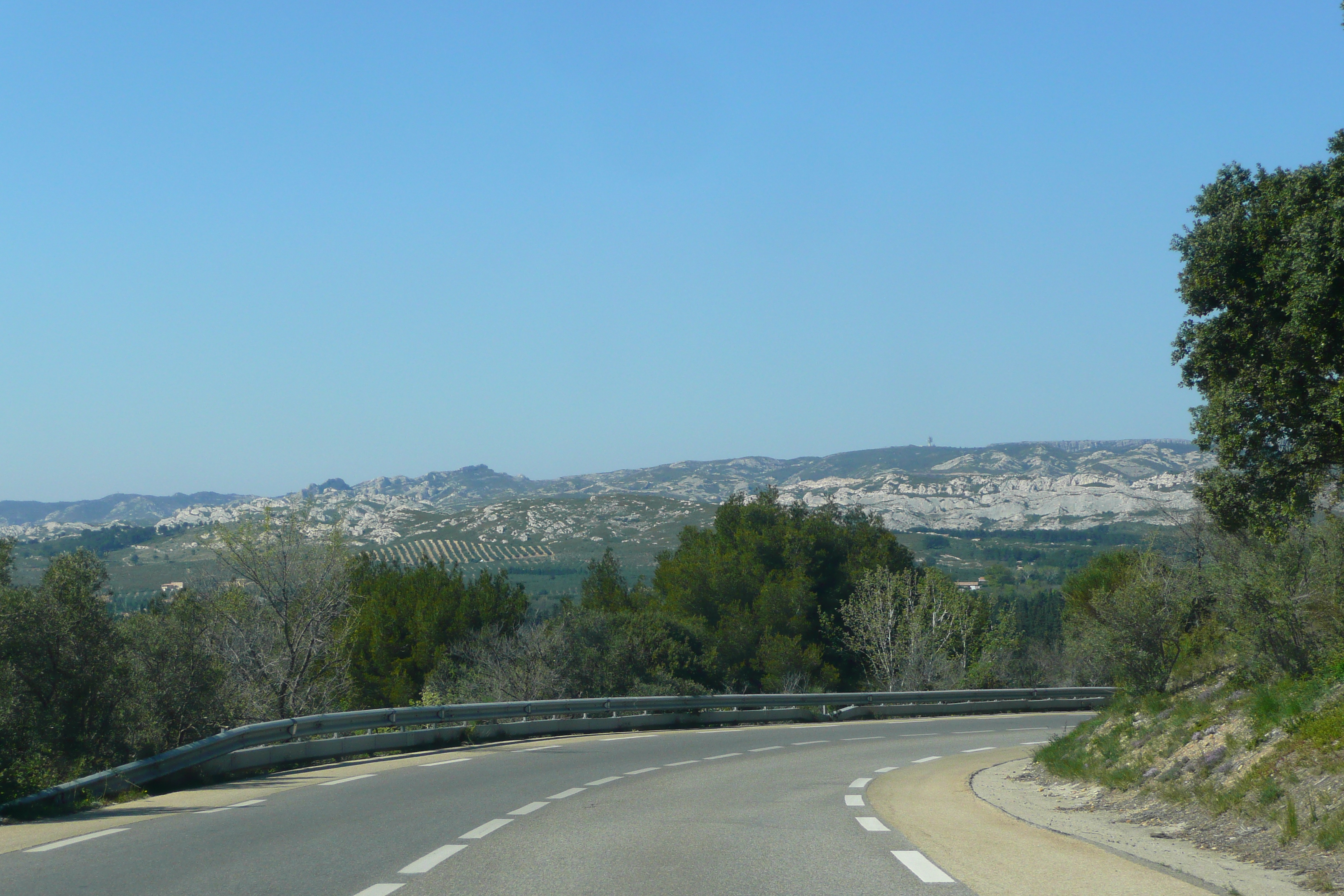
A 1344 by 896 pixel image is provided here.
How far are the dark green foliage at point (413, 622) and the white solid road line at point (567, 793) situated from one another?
42273 millimetres

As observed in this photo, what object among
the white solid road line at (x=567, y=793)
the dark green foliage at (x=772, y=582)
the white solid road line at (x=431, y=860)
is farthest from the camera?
the dark green foliage at (x=772, y=582)

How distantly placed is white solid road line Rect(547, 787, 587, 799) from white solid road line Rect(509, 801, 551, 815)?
1.40 ft

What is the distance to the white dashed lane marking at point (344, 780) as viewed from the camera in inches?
547

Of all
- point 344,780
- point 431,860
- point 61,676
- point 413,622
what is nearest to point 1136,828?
point 431,860

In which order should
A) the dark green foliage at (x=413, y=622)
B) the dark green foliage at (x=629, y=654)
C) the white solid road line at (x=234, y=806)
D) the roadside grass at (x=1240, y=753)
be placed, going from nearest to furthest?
the roadside grass at (x=1240, y=753), the white solid road line at (x=234, y=806), the dark green foliage at (x=629, y=654), the dark green foliage at (x=413, y=622)

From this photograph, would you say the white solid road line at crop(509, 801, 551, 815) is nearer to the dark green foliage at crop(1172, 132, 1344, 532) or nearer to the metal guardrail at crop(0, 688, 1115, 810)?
the metal guardrail at crop(0, 688, 1115, 810)

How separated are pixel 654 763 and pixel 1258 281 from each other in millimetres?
11465

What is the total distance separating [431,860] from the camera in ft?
27.8

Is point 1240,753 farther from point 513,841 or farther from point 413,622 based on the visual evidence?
point 413,622

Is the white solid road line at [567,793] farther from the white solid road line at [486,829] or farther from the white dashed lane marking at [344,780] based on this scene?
the white dashed lane marking at [344,780]

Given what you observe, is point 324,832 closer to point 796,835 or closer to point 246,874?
point 246,874

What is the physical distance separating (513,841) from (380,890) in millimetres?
2344

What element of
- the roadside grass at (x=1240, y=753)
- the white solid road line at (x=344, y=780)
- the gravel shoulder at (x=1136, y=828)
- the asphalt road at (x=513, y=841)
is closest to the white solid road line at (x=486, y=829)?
the asphalt road at (x=513, y=841)

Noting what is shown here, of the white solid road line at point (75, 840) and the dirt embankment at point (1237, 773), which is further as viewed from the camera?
the white solid road line at point (75, 840)
